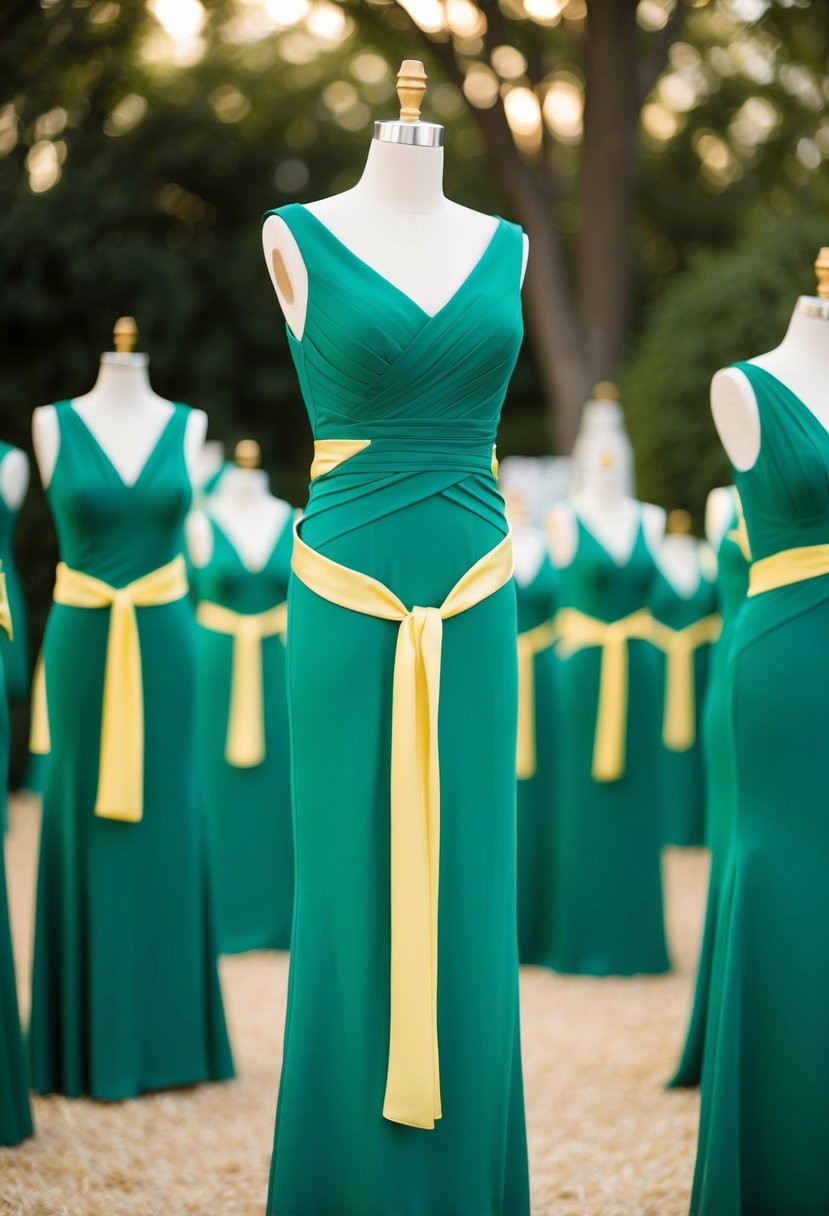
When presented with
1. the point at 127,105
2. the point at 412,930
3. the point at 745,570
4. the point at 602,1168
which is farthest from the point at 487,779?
the point at 127,105

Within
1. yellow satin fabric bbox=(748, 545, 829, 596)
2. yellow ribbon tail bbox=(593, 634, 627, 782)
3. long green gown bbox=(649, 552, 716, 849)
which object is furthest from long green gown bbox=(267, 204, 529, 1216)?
long green gown bbox=(649, 552, 716, 849)

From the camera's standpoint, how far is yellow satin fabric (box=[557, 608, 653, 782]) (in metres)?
6.35

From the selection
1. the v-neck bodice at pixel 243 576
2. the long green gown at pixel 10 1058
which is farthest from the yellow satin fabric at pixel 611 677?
the long green gown at pixel 10 1058

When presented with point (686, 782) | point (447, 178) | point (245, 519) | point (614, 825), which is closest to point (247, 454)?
point (245, 519)

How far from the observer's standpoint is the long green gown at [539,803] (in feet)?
21.7

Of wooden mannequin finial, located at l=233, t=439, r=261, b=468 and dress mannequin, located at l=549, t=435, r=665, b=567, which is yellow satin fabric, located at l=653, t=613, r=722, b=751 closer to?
dress mannequin, located at l=549, t=435, r=665, b=567

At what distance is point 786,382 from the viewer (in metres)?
3.46

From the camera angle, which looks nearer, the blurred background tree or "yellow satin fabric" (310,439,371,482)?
"yellow satin fabric" (310,439,371,482)

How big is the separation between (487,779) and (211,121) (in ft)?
36.2

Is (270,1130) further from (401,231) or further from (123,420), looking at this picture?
(401,231)

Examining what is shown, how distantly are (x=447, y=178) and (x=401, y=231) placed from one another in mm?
12124

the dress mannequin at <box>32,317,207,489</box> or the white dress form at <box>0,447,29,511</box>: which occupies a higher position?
the dress mannequin at <box>32,317,207,489</box>

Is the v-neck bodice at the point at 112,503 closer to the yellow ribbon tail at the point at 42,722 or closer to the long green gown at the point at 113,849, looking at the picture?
the long green gown at the point at 113,849

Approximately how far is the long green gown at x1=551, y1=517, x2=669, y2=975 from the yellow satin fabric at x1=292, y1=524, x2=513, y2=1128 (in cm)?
348
